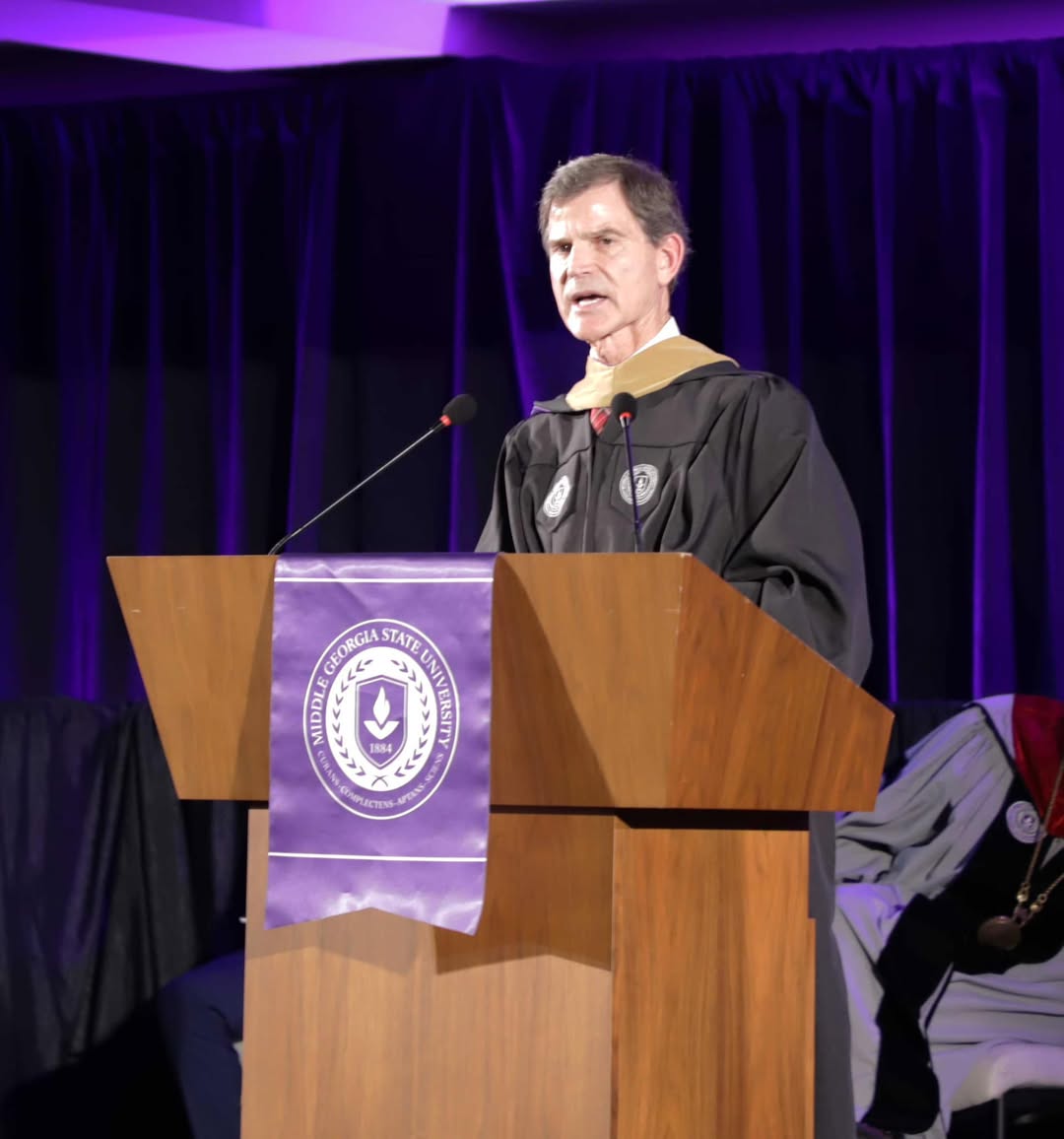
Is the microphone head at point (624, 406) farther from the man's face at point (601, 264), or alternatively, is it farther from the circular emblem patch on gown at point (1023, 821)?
the circular emblem patch on gown at point (1023, 821)

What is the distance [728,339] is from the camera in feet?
14.7

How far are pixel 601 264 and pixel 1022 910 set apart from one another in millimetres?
1853

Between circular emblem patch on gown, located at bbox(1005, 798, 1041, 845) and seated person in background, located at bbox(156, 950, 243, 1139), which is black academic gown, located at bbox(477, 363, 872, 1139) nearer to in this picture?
circular emblem patch on gown, located at bbox(1005, 798, 1041, 845)

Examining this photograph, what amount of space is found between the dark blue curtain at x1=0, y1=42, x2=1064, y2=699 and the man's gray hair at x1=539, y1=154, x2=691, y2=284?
1.98 meters

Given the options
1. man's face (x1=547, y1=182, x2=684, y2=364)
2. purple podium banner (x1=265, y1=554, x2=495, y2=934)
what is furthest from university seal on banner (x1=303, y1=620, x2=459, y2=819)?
man's face (x1=547, y1=182, x2=684, y2=364)

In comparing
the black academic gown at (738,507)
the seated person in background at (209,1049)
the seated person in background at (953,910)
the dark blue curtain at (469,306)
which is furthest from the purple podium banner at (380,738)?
the dark blue curtain at (469,306)

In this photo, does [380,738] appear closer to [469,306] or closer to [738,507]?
[738,507]

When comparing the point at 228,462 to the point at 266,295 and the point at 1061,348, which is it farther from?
the point at 1061,348

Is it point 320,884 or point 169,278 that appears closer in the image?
point 320,884

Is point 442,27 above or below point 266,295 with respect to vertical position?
above

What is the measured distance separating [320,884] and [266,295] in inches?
141

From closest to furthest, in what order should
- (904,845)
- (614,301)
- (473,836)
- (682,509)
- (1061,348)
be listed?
(473,836), (682,509), (614,301), (904,845), (1061,348)

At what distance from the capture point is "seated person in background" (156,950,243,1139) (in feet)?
12.2

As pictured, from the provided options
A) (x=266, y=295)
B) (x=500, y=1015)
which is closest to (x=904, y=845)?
(x=500, y=1015)
